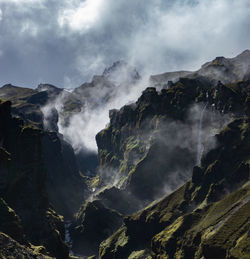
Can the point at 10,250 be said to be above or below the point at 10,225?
below

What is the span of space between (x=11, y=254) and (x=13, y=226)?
236 ft

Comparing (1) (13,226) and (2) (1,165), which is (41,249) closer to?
(1) (13,226)

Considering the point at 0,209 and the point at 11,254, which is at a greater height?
the point at 0,209

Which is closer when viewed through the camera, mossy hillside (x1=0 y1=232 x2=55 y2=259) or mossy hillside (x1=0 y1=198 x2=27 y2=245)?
mossy hillside (x1=0 y1=232 x2=55 y2=259)

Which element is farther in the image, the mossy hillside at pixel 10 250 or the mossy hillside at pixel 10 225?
the mossy hillside at pixel 10 225

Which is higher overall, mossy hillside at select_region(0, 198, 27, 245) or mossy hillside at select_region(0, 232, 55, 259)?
mossy hillside at select_region(0, 198, 27, 245)

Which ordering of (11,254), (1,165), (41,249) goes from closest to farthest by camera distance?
(11,254), (41,249), (1,165)

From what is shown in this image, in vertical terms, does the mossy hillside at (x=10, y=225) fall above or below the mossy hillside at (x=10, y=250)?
above

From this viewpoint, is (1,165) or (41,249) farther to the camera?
(1,165)

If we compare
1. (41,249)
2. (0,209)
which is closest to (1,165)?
(0,209)

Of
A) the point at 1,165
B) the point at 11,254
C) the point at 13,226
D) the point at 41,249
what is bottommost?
the point at 11,254

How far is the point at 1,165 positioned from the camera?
654 ft

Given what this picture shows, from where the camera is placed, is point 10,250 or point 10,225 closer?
point 10,250

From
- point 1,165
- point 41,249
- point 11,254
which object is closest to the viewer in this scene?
point 11,254
